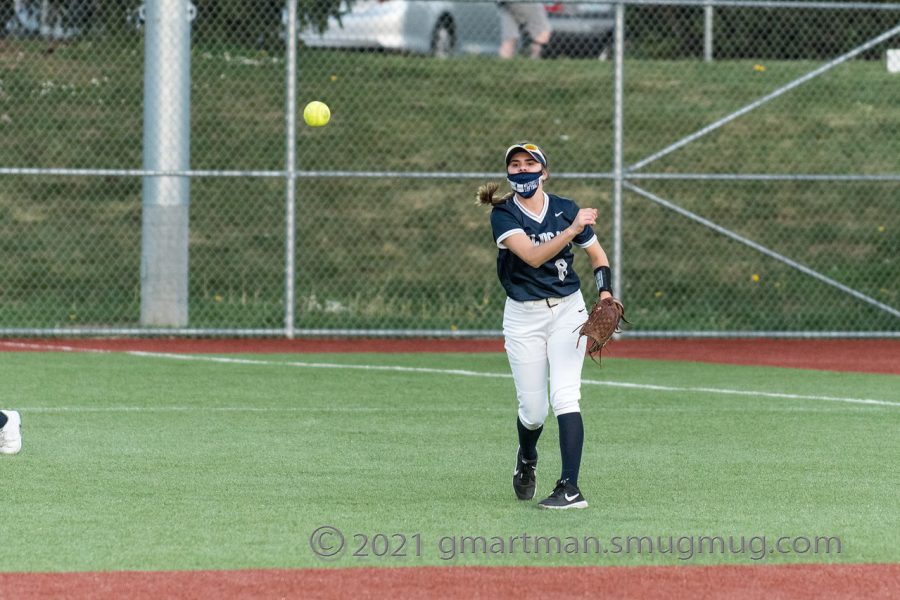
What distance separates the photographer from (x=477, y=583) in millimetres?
5504

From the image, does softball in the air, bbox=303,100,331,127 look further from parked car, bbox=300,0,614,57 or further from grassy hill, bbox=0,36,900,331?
parked car, bbox=300,0,614,57

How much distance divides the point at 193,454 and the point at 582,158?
1256 centimetres

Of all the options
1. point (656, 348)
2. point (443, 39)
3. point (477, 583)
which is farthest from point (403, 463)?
point (443, 39)

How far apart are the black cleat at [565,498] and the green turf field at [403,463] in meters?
0.06

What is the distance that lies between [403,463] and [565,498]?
1.47 metres

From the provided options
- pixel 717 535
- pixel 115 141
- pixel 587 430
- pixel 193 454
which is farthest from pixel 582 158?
pixel 717 535

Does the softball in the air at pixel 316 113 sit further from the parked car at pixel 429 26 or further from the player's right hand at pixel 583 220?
the parked car at pixel 429 26

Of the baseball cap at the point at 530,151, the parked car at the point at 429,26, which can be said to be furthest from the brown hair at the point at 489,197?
the parked car at the point at 429,26

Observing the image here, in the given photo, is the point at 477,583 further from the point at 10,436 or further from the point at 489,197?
the point at 10,436

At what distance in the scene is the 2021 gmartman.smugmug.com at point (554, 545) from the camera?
5.97m

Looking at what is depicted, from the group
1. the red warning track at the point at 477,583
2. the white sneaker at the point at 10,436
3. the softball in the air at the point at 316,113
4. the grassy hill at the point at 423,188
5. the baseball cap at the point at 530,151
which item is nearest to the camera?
the red warning track at the point at 477,583

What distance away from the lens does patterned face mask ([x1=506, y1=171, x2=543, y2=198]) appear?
7.02 meters

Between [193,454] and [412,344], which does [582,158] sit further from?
[193,454]

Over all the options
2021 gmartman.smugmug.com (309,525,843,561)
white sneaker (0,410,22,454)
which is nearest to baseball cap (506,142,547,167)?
2021 gmartman.smugmug.com (309,525,843,561)
